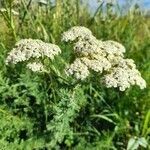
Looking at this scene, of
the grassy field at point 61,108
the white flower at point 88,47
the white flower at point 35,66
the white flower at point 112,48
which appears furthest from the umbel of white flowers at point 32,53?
the white flower at point 112,48

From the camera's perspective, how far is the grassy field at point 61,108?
169 inches

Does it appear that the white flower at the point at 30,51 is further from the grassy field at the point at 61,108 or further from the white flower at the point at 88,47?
the grassy field at the point at 61,108

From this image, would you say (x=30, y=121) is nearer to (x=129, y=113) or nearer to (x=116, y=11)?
(x=129, y=113)

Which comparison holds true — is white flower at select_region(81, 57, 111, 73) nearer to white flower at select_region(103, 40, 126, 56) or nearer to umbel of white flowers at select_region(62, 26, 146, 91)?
umbel of white flowers at select_region(62, 26, 146, 91)

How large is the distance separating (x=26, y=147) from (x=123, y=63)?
39.0 inches

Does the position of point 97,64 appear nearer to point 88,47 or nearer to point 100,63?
point 100,63

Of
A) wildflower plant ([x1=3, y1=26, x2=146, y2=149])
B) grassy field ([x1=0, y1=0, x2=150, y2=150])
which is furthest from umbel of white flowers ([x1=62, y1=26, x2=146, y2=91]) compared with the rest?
grassy field ([x1=0, y1=0, x2=150, y2=150])

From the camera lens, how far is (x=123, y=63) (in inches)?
160

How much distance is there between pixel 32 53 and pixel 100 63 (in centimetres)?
47

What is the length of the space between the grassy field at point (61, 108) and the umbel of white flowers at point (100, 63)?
170 millimetres

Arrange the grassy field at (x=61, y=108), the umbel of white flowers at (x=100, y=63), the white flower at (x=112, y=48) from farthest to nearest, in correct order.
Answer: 1. the grassy field at (x=61, y=108)
2. the white flower at (x=112, y=48)
3. the umbel of white flowers at (x=100, y=63)

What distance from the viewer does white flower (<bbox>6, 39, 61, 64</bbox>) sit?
3.83 m

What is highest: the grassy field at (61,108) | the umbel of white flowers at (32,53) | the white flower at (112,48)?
the white flower at (112,48)

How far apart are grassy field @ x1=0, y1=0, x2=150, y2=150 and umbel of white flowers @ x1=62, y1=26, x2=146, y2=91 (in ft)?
0.56
